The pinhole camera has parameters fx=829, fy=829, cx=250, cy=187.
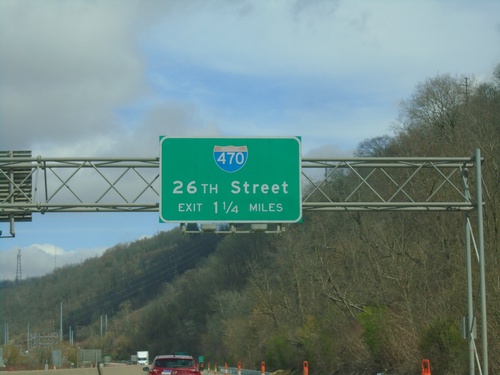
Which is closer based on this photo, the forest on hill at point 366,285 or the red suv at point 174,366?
the red suv at point 174,366

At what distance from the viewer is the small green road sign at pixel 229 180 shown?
22.6m

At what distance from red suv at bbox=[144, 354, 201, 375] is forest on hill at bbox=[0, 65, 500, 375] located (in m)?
10.3

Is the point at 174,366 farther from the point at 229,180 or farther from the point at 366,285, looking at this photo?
the point at 366,285

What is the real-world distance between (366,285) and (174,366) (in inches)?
925

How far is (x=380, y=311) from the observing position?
136 feet

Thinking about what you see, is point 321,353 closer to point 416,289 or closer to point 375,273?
point 375,273

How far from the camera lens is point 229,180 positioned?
74.4 feet

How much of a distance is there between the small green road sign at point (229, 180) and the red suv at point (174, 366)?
6.56m

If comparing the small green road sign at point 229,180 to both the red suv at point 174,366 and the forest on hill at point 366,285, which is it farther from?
the forest on hill at point 366,285

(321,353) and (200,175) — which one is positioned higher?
(200,175)

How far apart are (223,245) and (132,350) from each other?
3464cm

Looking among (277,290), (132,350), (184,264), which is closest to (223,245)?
(132,350)

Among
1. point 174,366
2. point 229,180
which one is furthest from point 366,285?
point 229,180

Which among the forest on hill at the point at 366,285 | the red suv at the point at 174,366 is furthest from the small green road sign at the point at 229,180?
the forest on hill at the point at 366,285
